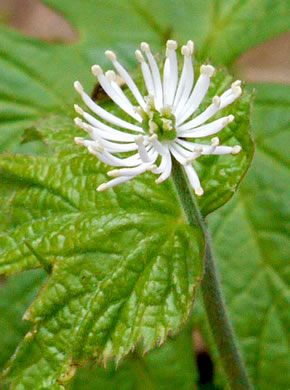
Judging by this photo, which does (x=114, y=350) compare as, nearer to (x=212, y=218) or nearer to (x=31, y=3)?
(x=212, y=218)

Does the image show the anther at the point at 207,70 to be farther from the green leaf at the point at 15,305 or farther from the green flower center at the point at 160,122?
the green leaf at the point at 15,305

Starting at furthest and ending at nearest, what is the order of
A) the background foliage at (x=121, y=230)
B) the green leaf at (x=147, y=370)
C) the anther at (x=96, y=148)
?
the green leaf at (x=147, y=370) < the background foliage at (x=121, y=230) < the anther at (x=96, y=148)

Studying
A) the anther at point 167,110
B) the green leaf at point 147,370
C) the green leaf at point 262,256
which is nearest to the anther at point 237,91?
the anther at point 167,110

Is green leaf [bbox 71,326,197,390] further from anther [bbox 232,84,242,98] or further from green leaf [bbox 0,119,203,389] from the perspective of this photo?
anther [bbox 232,84,242,98]

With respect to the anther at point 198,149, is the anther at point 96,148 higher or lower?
higher

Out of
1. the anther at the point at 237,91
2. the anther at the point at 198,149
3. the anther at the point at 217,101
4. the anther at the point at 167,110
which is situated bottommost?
the anther at the point at 198,149

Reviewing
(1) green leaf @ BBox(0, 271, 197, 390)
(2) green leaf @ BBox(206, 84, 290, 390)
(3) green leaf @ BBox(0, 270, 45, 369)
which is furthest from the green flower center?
(3) green leaf @ BBox(0, 270, 45, 369)

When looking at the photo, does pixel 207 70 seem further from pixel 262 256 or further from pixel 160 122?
pixel 262 256
